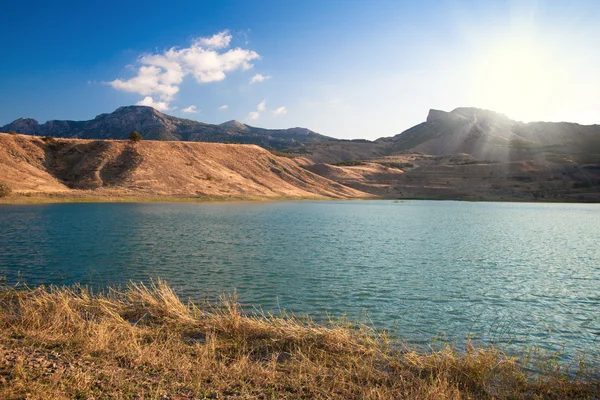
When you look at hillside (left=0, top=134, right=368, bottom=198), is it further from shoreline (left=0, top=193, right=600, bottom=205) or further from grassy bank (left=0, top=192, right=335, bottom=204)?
grassy bank (left=0, top=192, right=335, bottom=204)

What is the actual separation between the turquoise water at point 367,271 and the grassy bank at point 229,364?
131 inches

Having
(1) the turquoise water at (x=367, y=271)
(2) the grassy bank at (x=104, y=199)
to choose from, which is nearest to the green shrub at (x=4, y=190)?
(2) the grassy bank at (x=104, y=199)

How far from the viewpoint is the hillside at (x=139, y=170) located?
93562mm

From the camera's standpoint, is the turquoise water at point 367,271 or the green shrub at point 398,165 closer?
the turquoise water at point 367,271

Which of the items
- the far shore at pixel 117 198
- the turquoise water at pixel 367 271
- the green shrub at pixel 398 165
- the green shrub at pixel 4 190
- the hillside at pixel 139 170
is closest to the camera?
the turquoise water at pixel 367 271

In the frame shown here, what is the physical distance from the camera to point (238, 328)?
1259 centimetres

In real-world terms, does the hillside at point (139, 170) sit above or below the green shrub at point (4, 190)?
above

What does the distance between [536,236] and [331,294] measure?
36.4 m

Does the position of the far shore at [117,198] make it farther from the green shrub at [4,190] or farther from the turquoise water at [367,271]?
the turquoise water at [367,271]

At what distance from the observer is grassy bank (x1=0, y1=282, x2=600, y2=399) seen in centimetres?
829

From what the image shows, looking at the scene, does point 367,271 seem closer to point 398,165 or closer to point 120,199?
point 120,199

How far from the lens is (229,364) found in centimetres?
1016

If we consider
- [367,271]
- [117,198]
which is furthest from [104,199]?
[367,271]

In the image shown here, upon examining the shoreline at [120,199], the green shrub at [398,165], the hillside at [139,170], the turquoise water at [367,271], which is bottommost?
the shoreline at [120,199]
